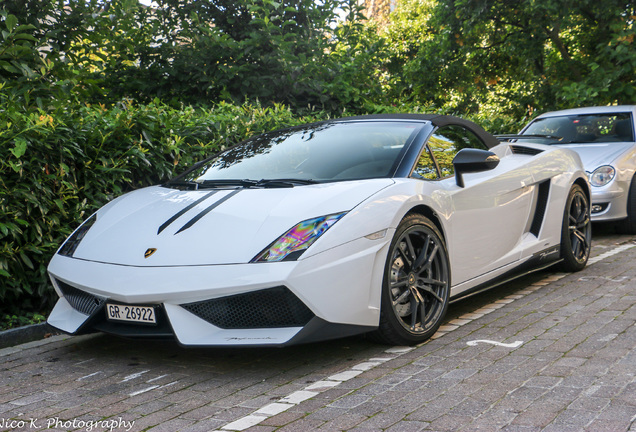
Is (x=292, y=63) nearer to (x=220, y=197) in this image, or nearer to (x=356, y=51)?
(x=356, y=51)

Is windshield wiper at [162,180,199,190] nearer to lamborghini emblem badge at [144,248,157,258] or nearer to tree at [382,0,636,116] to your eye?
lamborghini emblem badge at [144,248,157,258]

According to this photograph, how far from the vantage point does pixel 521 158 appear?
5.76 meters

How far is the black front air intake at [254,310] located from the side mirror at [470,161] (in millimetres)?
1677

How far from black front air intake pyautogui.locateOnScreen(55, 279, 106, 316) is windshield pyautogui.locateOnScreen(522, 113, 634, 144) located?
22.2 ft

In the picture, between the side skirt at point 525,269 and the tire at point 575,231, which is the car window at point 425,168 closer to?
the side skirt at point 525,269

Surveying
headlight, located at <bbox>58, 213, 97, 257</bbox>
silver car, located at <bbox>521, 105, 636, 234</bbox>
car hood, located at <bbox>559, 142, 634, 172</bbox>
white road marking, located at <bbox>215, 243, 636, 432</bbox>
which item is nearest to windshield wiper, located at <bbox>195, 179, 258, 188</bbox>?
headlight, located at <bbox>58, 213, 97, 257</bbox>

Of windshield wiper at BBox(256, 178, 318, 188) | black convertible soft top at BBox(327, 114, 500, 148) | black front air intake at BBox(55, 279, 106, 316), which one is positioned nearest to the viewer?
black front air intake at BBox(55, 279, 106, 316)

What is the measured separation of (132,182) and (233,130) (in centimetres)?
142

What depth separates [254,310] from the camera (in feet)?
12.0

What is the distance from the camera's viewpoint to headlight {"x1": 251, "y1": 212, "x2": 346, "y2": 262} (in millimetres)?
3660

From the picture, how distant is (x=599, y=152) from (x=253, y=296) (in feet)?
21.6

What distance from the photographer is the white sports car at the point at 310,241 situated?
367cm

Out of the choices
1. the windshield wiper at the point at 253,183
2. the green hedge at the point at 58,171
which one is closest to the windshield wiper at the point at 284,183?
the windshield wiper at the point at 253,183

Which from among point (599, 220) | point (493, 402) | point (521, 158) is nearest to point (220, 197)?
point (493, 402)
